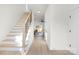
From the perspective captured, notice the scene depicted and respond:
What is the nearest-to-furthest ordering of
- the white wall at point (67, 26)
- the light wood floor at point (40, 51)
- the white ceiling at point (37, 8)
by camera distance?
the light wood floor at point (40, 51) → the white ceiling at point (37, 8) → the white wall at point (67, 26)

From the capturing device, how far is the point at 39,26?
2.16 metres

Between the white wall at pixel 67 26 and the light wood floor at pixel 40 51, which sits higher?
the white wall at pixel 67 26

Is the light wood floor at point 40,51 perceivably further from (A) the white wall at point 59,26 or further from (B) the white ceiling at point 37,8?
A: (B) the white ceiling at point 37,8

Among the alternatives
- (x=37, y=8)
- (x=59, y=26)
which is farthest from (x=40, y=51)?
(x=59, y=26)

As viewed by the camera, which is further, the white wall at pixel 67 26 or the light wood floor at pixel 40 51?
the white wall at pixel 67 26

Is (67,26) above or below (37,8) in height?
below

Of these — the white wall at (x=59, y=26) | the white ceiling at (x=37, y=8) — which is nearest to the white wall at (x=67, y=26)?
the white wall at (x=59, y=26)

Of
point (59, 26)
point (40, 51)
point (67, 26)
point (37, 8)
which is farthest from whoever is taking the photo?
point (59, 26)

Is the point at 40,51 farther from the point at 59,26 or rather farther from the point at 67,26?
the point at 59,26

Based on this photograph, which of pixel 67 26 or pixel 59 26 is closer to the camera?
pixel 67 26

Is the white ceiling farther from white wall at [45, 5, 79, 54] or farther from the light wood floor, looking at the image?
the light wood floor

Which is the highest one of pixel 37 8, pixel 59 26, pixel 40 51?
pixel 37 8
